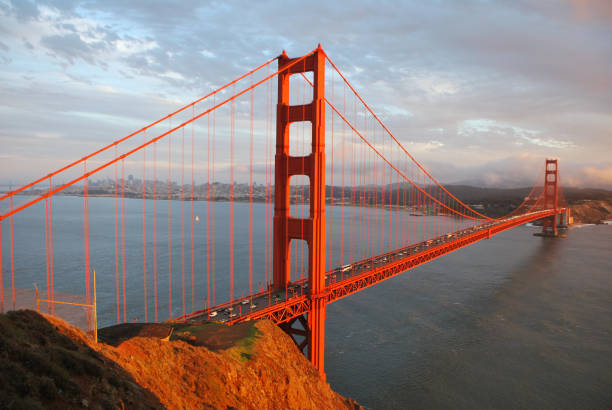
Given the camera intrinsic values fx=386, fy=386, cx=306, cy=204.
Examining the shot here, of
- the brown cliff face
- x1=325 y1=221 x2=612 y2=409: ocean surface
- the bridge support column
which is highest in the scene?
the bridge support column

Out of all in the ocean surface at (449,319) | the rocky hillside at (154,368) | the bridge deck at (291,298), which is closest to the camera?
the rocky hillside at (154,368)

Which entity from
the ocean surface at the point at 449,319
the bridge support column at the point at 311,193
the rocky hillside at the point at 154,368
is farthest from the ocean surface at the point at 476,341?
the rocky hillside at the point at 154,368

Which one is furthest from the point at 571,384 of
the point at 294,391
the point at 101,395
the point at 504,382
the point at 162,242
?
the point at 162,242

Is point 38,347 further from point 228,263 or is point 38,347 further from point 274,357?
point 228,263

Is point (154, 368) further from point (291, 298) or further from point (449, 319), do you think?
point (449, 319)

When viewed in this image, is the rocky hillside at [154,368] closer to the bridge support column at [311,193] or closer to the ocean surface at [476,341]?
the bridge support column at [311,193]

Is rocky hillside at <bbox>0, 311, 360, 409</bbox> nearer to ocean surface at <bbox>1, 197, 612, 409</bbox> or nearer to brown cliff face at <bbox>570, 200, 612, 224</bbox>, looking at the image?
ocean surface at <bbox>1, 197, 612, 409</bbox>

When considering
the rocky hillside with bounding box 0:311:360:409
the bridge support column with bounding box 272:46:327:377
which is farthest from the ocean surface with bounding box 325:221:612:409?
the rocky hillside with bounding box 0:311:360:409
